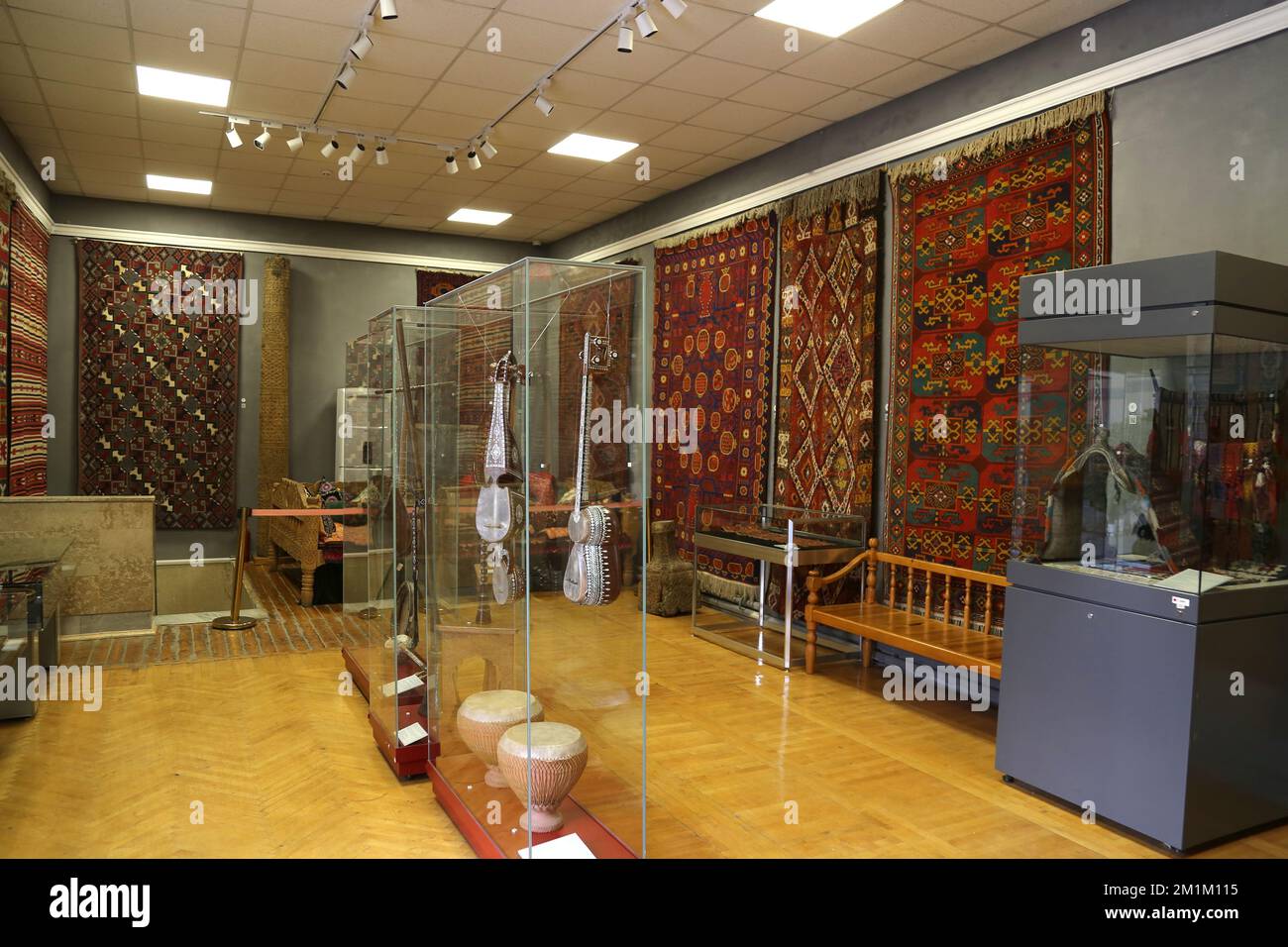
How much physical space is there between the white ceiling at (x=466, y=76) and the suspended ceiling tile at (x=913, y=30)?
11 millimetres

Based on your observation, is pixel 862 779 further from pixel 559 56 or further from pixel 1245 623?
pixel 559 56

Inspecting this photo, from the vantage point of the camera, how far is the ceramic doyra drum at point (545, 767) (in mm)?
2621

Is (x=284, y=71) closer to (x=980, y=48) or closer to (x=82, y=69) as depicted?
(x=82, y=69)

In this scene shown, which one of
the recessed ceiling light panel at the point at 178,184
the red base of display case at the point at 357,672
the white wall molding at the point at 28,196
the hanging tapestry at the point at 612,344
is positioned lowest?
the red base of display case at the point at 357,672

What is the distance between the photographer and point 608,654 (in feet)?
8.57

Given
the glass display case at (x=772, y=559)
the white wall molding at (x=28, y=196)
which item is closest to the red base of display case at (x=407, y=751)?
the glass display case at (x=772, y=559)

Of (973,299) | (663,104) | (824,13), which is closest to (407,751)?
(973,299)

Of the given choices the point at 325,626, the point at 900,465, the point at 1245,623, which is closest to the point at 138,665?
the point at 325,626

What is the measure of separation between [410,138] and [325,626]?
364 centimetres

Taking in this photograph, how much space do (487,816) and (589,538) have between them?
108 cm

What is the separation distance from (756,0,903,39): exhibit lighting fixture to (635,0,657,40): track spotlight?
0.54 meters

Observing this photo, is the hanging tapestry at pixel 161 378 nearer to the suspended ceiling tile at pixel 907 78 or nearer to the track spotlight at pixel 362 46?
the track spotlight at pixel 362 46

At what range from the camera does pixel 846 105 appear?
222 inches

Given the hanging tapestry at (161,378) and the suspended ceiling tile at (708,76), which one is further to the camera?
the hanging tapestry at (161,378)
